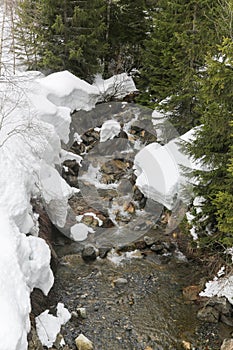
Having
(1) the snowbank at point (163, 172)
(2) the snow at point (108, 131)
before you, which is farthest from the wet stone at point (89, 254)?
(2) the snow at point (108, 131)

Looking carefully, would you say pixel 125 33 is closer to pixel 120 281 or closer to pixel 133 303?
pixel 120 281

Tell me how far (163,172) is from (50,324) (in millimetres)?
6283

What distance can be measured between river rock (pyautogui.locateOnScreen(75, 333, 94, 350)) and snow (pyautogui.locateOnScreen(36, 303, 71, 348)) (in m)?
0.48

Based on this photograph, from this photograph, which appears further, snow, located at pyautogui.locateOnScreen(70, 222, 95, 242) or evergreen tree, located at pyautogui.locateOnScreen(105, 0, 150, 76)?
evergreen tree, located at pyautogui.locateOnScreen(105, 0, 150, 76)

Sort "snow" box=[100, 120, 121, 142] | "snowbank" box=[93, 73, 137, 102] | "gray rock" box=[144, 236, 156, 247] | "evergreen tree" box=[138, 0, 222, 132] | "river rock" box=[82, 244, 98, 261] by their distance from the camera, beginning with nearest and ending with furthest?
"river rock" box=[82, 244, 98, 261] < "gray rock" box=[144, 236, 156, 247] < "evergreen tree" box=[138, 0, 222, 132] < "snow" box=[100, 120, 121, 142] < "snowbank" box=[93, 73, 137, 102]

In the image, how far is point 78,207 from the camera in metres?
12.2

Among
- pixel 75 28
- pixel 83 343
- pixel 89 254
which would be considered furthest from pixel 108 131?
pixel 83 343

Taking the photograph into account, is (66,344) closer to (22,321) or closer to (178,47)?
(22,321)

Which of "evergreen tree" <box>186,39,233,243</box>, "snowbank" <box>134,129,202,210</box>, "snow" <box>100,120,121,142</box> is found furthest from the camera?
"snow" <box>100,120,121,142</box>

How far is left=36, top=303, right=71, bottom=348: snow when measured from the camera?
6884mm

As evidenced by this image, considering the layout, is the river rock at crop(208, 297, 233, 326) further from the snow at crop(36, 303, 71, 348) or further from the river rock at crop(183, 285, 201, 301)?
the snow at crop(36, 303, 71, 348)

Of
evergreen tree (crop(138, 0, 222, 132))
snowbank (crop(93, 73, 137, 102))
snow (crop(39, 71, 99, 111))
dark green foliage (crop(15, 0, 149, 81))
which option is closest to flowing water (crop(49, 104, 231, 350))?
evergreen tree (crop(138, 0, 222, 132))

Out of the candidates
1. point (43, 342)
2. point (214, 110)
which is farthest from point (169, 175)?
point (43, 342)

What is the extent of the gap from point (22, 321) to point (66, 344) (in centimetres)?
203
